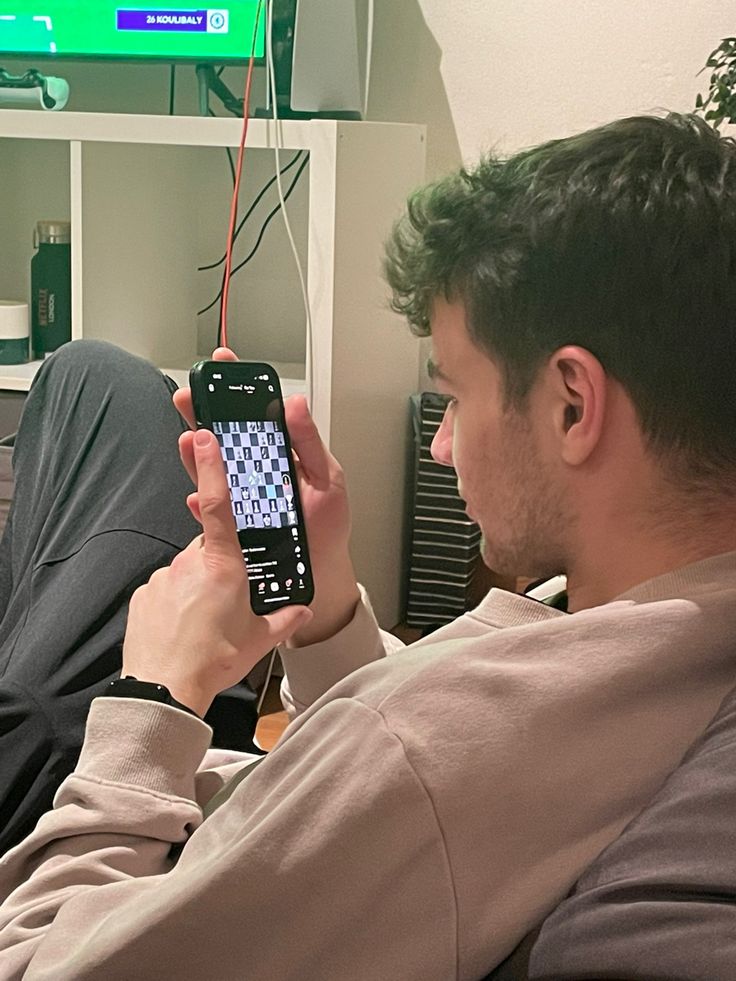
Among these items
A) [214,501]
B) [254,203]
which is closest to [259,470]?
[214,501]

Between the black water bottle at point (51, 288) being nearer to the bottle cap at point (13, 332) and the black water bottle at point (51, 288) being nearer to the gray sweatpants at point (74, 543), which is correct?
the bottle cap at point (13, 332)

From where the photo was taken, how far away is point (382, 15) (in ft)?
7.70

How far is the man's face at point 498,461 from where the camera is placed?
81 centimetres

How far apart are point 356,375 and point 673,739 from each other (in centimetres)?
147

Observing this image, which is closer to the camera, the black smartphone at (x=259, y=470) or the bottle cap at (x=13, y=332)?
the black smartphone at (x=259, y=470)

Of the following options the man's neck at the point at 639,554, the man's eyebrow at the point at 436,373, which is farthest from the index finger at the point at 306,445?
the man's neck at the point at 639,554

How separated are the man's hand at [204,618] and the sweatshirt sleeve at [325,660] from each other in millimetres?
102

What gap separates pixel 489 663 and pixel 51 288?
1753 mm

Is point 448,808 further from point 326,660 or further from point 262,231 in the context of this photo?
point 262,231

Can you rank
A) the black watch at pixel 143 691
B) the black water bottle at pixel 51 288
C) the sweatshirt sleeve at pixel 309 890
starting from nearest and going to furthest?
the sweatshirt sleeve at pixel 309 890 < the black watch at pixel 143 691 < the black water bottle at pixel 51 288

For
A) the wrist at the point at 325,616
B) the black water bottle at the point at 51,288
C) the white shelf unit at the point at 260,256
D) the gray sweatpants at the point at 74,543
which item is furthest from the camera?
the black water bottle at the point at 51,288

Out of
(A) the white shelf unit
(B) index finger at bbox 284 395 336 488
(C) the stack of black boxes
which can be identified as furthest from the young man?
(C) the stack of black boxes

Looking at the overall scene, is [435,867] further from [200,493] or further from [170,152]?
[170,152]

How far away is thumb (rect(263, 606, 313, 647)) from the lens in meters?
0.99
